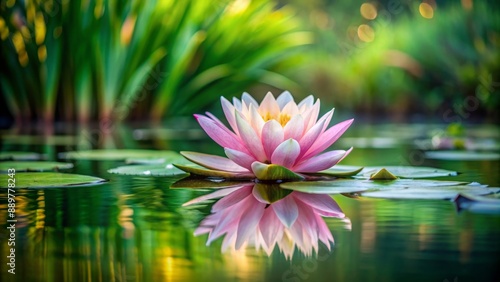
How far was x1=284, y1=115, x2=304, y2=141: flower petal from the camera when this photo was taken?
78.9 inches

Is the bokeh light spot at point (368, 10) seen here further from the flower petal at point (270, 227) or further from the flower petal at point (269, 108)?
the flower petal at point (270, 227)

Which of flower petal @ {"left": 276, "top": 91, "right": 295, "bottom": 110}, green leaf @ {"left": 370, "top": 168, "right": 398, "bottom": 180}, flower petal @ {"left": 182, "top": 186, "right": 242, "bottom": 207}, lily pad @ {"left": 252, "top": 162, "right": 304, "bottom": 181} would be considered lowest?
flower petal @ {"left": 182, "top": 186, "right": 242, "bottom": 207}

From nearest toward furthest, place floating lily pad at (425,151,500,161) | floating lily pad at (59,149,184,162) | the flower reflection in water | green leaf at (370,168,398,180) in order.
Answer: the flower reflection in water < green leaf at (370,168,398,180) < floating lily pad at (59,149,184,162) < floating lily pad at (425,151,500,161)

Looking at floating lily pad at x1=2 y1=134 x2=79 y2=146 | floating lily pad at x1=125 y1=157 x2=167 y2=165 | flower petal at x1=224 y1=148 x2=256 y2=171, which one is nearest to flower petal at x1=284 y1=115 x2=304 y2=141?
flower petal at x1=224 y1=148 x2=256 y2=171

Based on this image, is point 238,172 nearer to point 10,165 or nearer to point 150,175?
point 150,175

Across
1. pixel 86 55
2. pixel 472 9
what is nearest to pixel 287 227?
pixel 86 55

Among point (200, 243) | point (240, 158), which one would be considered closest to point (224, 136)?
point (240, 158)

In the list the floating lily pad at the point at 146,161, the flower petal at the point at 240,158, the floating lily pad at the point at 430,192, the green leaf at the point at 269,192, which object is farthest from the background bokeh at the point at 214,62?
the floating lily pad at the point at 430,192

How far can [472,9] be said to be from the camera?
8.77 metres

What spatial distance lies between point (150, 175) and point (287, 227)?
44.9 inches

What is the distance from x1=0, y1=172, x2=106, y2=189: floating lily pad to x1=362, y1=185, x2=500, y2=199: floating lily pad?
74 centimetres

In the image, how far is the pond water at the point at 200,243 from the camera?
982 mm

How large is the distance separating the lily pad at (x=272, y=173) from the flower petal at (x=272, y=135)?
48 mm

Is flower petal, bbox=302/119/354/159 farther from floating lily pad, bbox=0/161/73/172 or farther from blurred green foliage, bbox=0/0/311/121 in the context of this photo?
blurred green foliage, bbox=0/0/311/121
